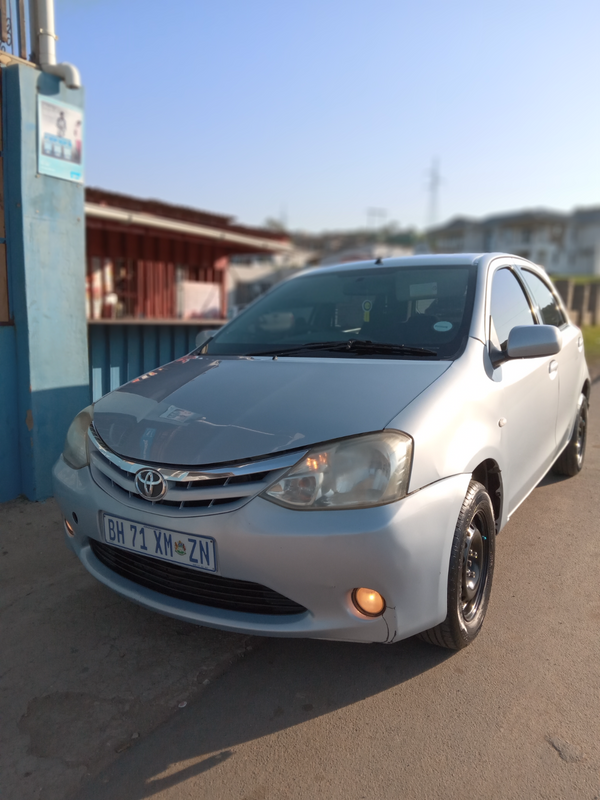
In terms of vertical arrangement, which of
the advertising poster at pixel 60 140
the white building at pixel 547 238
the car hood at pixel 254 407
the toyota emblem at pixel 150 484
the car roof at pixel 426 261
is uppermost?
the white building at pixel 547 238

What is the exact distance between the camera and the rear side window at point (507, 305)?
2.99 meters

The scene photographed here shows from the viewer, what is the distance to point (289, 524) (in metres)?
1.96

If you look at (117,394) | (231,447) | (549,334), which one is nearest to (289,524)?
(231,447)

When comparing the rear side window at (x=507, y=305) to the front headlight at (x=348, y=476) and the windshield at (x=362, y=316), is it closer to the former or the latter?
the windshield at (x=362, y=316)

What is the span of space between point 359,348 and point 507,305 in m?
0.90

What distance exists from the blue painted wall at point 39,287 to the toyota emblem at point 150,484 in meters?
2.06

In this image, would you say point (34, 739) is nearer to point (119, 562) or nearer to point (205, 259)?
point (119, 562)

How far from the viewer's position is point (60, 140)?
3984mm

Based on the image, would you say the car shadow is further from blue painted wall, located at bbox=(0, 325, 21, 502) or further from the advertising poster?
Result: the advertising poster

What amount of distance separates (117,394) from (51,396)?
4.60ft

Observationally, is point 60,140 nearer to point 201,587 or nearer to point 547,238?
point 201,587

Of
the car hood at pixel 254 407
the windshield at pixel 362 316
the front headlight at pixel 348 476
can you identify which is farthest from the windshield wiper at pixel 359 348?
the front headlight at pixel 348 476

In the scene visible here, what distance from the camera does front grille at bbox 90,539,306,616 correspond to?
2.09 m

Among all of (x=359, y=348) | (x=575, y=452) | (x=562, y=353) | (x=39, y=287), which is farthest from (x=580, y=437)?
(x=39, y=287)
